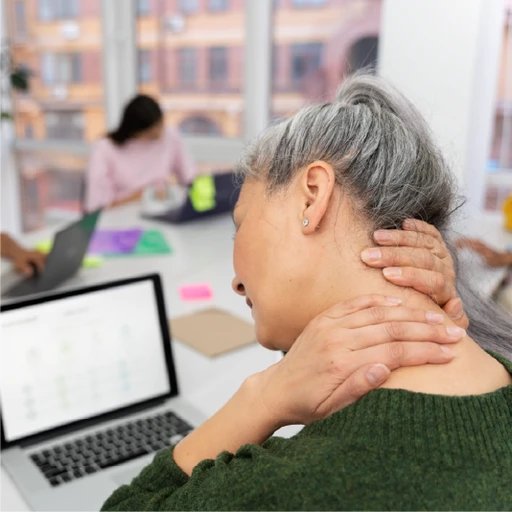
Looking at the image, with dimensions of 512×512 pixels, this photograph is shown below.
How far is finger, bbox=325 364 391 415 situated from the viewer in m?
0.70

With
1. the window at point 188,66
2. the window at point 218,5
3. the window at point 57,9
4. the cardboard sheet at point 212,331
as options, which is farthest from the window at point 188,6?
the cardboard sheet at point 212,331

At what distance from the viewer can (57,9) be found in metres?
4.84

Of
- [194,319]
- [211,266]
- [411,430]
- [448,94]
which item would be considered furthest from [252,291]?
[448,94]

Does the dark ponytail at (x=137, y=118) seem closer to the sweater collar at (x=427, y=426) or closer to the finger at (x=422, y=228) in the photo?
the finger at (x=422, y=228)

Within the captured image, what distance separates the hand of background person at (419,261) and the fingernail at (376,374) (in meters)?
0.12

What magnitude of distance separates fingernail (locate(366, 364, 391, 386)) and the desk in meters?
0.62

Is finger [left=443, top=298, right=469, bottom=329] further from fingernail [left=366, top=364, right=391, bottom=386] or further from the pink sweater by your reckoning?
the pink sweater

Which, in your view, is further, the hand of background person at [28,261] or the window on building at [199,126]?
the window on building at [199,126]

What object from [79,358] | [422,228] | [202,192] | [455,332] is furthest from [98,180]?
[455,332]

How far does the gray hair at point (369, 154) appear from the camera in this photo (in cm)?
78

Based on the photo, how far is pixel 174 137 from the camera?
3.81 metres

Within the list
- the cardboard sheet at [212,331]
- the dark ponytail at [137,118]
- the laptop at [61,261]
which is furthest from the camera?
the dark ponytail at [137,118]

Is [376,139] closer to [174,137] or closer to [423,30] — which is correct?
[423,30]

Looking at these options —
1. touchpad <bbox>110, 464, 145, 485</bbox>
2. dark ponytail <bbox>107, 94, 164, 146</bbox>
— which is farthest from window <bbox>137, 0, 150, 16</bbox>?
touchpad <bbox>110, 464, 145, 485</bbox>
